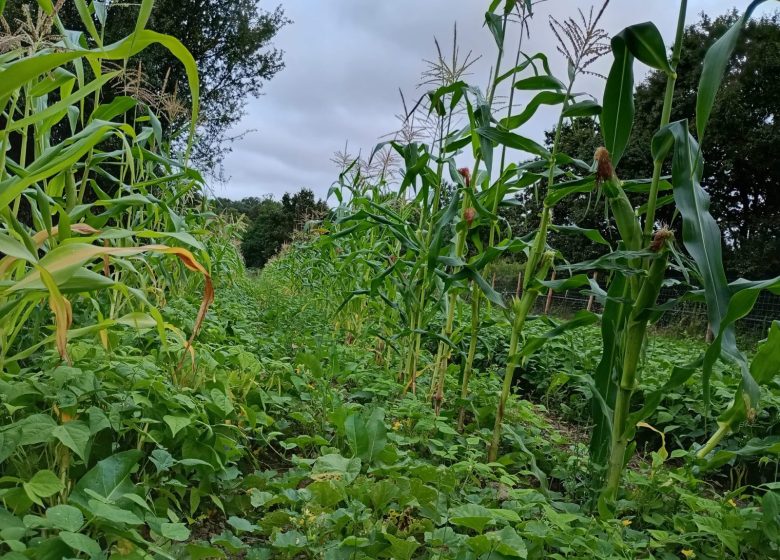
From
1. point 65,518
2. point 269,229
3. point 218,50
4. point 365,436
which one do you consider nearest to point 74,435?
point 65,518

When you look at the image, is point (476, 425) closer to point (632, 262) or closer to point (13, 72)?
point (632, 262)

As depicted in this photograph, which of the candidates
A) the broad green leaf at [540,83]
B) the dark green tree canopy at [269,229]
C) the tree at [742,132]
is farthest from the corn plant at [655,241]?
the dark green tree canopy at [269,229]

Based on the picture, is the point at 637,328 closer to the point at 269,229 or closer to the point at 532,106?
the point at 532,106

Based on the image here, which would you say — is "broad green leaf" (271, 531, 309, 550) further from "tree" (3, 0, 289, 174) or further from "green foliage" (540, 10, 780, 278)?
"green foliage" (540, 10, 780, 278)

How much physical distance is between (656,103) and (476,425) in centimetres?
2016

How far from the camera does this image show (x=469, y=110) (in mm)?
2316

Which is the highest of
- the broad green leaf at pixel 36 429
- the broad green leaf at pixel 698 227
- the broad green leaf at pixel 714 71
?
the broad green leaf at pixel 714 71

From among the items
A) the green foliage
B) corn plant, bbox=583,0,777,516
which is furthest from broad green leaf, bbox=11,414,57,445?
the green foliage

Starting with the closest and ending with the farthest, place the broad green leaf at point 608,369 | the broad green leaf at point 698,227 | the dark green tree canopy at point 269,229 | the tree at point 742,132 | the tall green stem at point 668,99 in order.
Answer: the broad green leaf at point 698,227 → the tall green stem at point 668,99 → the broad green leaf at point 608,369 → the tree at point 742,132 → the dark green tree canopy at point 269,229

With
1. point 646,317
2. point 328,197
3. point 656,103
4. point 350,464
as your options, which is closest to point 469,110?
point 646,317

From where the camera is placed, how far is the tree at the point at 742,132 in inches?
714

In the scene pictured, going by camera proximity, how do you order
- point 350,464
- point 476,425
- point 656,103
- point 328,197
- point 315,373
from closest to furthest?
point 350,464
point 315,373
point 476,425
point 328,197
point 656,103

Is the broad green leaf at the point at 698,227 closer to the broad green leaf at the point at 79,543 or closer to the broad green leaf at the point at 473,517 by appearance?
the broad green leaf at the point at 473,517

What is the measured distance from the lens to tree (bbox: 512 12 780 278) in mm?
18125
